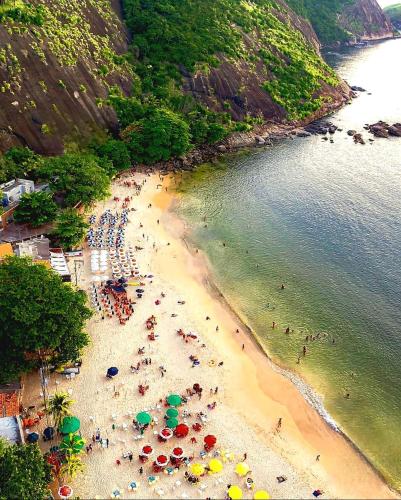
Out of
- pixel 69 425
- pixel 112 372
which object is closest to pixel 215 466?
pixel 69 425

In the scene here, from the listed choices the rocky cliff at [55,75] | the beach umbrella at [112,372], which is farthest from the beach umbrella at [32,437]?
the rocky cliff at [55,75]

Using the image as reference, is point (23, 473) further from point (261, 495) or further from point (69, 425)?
point (261, 495)

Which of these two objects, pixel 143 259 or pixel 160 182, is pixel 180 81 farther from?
pixel 143 259

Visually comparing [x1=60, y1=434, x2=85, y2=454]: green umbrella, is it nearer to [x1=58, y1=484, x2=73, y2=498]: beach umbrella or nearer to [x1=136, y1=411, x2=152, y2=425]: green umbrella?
[x1=58, y1=484, x2=73, y2=498]: beach umbrella

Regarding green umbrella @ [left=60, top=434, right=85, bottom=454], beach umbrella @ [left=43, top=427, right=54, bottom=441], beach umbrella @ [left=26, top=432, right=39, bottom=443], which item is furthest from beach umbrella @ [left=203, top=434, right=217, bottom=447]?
beach umbrella @ [left=26, top=432, right=39, bottom=443]

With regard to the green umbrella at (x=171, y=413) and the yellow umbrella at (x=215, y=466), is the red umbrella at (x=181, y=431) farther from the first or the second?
the yellow umbrella at (x=215, y=466)

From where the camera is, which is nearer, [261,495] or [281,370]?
[261,495]
